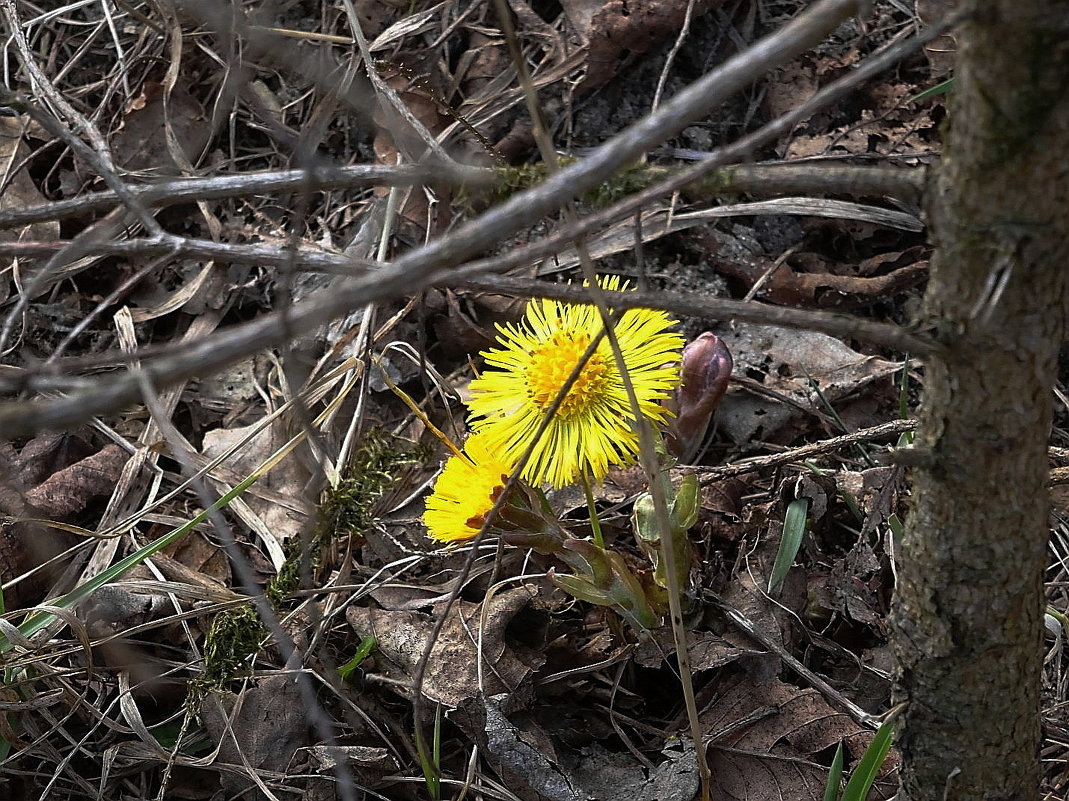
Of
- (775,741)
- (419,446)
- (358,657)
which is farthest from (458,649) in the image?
(775,741)

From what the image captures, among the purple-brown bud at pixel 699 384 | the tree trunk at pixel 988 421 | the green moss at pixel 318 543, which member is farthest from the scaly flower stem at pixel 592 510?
the tree trunk at pixel 988 421

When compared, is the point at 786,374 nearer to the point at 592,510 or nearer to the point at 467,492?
the point at 592,510

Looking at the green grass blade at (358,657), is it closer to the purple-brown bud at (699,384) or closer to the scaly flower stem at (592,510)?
the scaly flower stem at (592,510)

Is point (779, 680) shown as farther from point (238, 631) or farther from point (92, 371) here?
point (92, 371)

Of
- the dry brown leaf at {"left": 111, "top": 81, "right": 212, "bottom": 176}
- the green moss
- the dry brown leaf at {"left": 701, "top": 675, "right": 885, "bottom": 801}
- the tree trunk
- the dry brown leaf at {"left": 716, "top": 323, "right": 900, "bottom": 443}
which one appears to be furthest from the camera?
the dry brown leaf at {"left": 111, "top": 81, "right": 212, "bottom": 176}

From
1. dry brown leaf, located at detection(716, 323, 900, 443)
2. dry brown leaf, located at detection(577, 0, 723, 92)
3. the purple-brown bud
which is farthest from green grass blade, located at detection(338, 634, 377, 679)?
dry brown leaf, located at detection(577, 0, 723, 92)

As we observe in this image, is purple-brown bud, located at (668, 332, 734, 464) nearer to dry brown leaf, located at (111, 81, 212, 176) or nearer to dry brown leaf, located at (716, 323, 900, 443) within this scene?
dry brown leaf, located at (716, 323, 900, 443)
